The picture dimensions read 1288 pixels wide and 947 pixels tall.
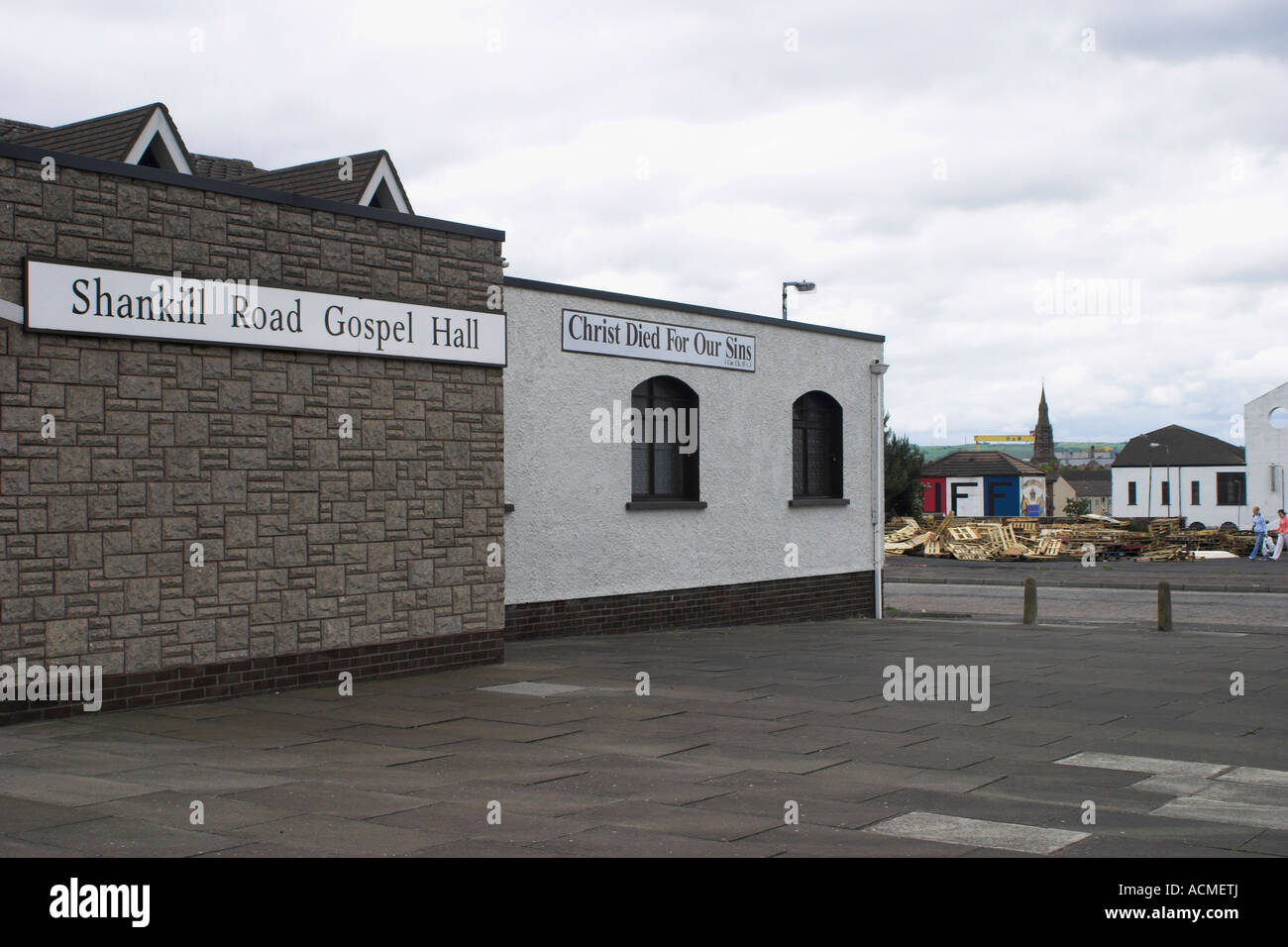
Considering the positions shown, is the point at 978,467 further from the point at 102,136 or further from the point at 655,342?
the point at 102,136

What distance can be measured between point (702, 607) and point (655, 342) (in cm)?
378

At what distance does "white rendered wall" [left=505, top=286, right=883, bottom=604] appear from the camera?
15.4m

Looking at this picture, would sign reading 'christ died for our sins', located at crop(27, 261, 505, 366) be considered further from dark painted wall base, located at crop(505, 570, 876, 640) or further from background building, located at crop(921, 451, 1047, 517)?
background building, located at crop(921, 451, 1047, 517)

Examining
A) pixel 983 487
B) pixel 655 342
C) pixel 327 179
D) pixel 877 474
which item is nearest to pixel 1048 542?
pixel 983 487

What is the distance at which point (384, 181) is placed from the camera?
14.9 meters

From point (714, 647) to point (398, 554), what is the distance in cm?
482

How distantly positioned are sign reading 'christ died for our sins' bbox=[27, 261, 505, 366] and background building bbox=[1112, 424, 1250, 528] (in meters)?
77.1

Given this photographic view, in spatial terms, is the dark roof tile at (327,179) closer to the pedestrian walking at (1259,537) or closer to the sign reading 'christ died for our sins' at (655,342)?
the sign reading 'christ died for our sins' at (655,342)

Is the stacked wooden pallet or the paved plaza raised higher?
the stacked wooden pallet

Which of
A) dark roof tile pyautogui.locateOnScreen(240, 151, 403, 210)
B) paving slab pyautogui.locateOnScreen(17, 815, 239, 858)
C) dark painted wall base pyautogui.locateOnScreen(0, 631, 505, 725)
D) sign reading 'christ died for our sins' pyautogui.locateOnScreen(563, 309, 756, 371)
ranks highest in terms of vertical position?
dark roof tile pyautogui.locateOnScreen(240, 151, 403, 210)

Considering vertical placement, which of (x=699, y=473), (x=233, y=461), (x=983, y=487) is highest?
(x=983, y=487)

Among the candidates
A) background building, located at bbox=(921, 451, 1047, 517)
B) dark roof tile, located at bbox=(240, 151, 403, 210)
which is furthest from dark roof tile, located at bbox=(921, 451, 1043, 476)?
dark roof tile, located at bbox=(240, 151, 403, 210)

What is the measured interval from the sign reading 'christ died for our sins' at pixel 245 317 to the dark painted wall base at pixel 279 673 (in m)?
2.59

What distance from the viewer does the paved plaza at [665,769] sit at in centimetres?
601
